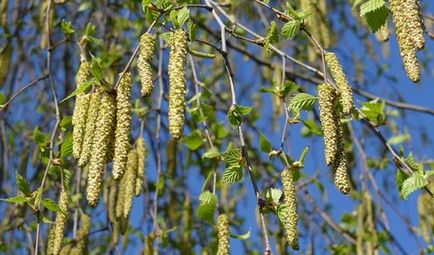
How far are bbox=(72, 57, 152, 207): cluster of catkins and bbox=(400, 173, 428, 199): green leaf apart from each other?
2.51 ft

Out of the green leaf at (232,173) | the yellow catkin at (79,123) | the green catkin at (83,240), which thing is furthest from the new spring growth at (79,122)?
the green catkin at (83,240)

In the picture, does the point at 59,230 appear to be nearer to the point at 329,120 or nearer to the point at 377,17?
the point at 329,120

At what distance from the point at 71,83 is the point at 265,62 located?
1.08 metres

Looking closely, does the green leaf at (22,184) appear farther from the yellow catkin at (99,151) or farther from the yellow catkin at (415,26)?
the yellow catkin at (415,26)

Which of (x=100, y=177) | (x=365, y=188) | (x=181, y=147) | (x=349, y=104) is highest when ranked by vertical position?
(x=181, y=147)

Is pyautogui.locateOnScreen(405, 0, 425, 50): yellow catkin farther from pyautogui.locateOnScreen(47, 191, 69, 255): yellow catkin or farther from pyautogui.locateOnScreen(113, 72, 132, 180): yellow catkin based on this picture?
pyautogui.locateOnScreen(47, 191, 69, 255): yellow catkin

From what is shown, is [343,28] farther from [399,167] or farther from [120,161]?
[120,161]

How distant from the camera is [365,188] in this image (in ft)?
10.4

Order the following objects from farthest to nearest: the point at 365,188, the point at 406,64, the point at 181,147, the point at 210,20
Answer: the point at 210,20 < the point at 181,147 < the point at 365,188 < the point at 406,64

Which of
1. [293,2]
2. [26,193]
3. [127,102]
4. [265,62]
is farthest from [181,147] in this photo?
[127,102]

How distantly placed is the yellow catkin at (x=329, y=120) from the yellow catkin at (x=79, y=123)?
20.9 inches

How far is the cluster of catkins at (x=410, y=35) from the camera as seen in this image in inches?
57.2

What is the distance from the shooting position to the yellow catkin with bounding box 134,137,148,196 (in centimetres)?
206

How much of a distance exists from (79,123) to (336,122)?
578mm
